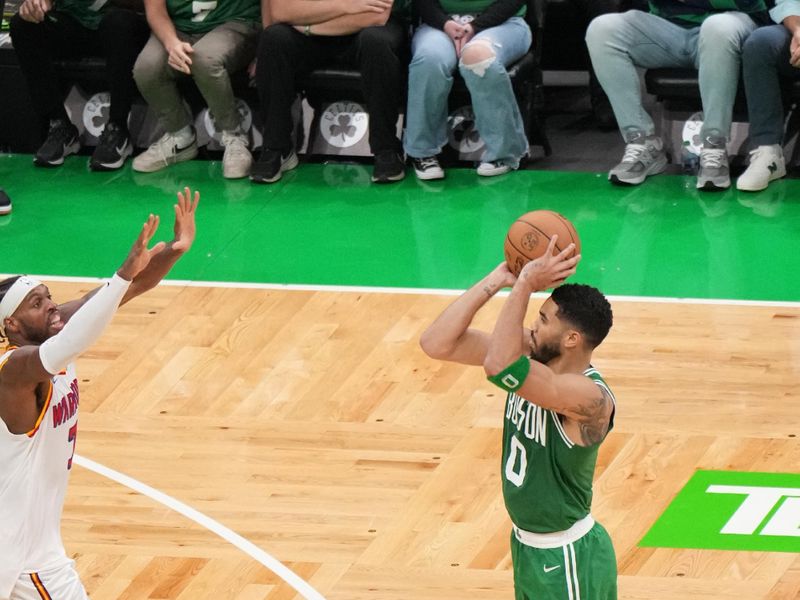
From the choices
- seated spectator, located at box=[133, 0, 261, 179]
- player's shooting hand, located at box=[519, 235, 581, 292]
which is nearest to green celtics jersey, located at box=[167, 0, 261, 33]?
seated spectator, located at box=[133, 0, 261, 179]

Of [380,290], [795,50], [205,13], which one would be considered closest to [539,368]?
[380,290]

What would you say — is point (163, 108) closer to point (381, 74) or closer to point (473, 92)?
point (381, 74)

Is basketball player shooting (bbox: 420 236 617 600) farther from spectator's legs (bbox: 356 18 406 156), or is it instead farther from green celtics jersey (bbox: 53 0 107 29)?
green celtics jersey (bbox: 53 0 107 29)

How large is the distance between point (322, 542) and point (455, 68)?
4.61 metres

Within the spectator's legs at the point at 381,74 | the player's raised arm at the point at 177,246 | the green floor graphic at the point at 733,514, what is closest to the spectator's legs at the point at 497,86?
the spectator's legs at the point at 381,74

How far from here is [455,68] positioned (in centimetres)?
992

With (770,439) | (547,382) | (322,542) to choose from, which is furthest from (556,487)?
(770,439)

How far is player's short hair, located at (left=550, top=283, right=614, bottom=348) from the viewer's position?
450 cm

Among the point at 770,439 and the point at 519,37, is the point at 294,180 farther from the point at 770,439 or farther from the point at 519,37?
the point at 770,439

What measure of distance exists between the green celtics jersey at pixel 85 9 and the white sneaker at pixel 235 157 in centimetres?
133

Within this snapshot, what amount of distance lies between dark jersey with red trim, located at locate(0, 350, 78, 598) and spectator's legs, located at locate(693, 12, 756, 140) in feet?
18.9

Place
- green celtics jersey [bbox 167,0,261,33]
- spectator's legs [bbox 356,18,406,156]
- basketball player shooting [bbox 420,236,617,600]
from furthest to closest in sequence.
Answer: green celtics jersey [bbox 167,0,261,33] → spectator's legs [bbox 356,18,406,156] → basketball player shooting [bbox 420,236,617,600]

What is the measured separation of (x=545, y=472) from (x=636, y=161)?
5630 mm

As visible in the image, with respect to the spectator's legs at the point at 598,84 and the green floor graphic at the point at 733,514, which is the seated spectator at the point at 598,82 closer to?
the spectator's legs at the point at 598,84
